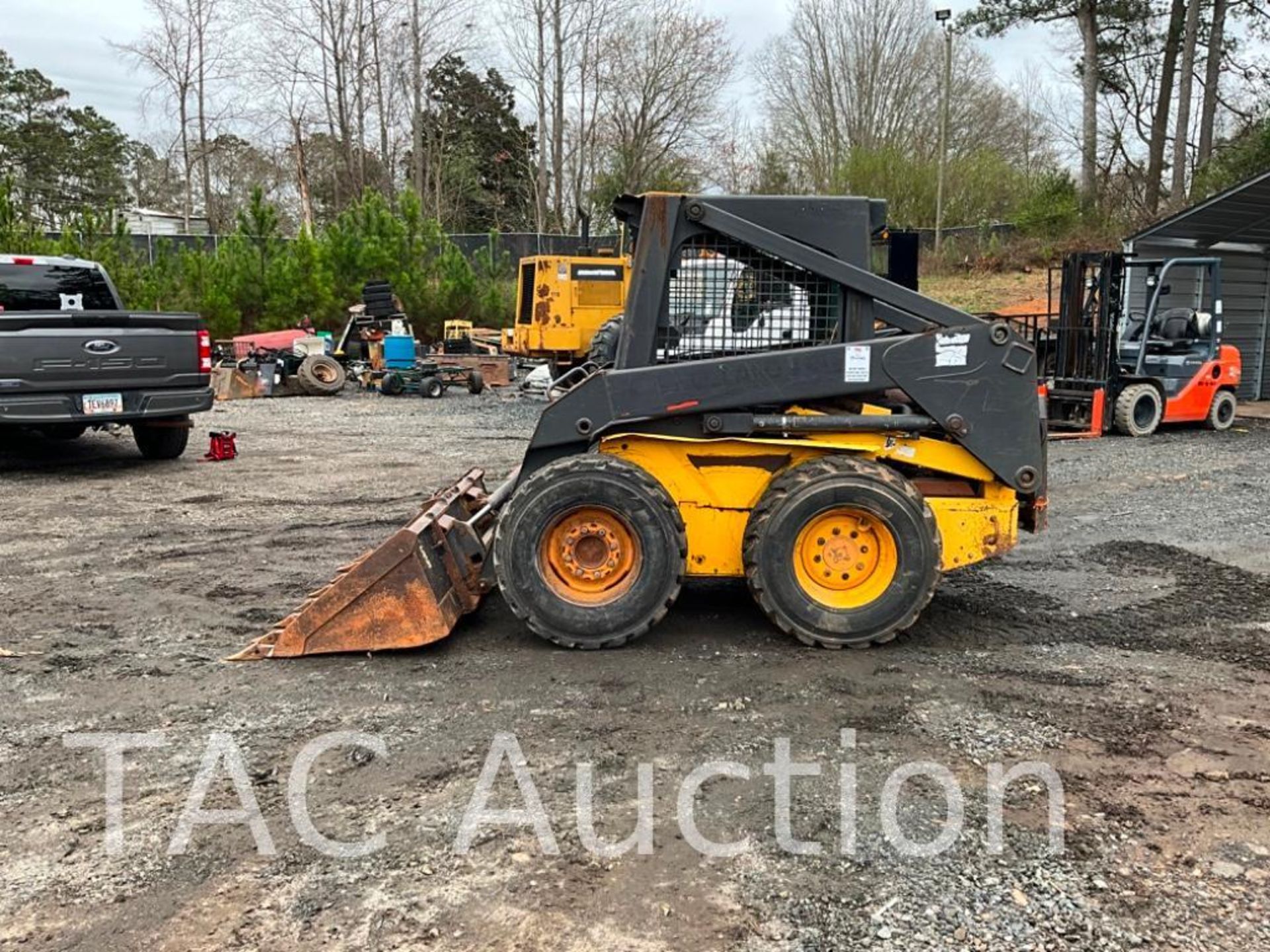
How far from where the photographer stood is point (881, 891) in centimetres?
294

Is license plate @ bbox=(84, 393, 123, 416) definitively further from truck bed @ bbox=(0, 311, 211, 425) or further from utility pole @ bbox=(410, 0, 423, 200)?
utility pole @ bbox=(410, 0, 423, 200)

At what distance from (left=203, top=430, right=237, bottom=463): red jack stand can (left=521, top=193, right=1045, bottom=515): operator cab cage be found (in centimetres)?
707

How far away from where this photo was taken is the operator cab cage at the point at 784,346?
4.95m

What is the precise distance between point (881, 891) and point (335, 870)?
1558 mm

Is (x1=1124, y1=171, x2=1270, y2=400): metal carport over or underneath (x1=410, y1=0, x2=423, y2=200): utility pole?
underneath

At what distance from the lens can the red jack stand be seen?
11.1m

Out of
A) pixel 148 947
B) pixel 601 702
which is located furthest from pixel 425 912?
pixel 601 702

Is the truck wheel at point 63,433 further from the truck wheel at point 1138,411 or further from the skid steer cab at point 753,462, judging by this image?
the truck wheel at point 1138,411

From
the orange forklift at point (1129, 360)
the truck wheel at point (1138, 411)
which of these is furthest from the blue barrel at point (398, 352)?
the truck wheel at point (1138, 411)

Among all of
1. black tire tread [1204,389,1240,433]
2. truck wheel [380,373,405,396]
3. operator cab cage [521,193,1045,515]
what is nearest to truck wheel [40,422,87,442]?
truck wheel [380,373,405,396]

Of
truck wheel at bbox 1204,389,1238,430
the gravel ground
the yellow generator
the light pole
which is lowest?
the gravel ground

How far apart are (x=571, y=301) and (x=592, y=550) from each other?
1352cm

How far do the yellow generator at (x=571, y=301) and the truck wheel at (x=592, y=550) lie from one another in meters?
13.2

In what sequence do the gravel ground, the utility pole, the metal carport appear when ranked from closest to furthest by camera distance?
the gravel ground → the metal carport → the utility pole
